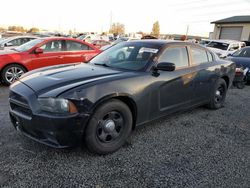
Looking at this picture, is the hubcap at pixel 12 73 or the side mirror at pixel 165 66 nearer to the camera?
the side mirror at pixel 165 66

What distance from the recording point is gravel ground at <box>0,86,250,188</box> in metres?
2.49

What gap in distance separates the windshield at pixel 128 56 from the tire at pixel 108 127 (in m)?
0.82

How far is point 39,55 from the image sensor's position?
264 inches

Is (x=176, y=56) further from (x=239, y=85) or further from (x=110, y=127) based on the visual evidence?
(x=239, y=85)

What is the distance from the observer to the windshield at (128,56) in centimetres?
359

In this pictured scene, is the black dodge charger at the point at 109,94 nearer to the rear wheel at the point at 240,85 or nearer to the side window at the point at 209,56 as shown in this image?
the side window at the point at 209,56

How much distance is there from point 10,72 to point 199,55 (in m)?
5.07

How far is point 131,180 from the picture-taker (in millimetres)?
2504

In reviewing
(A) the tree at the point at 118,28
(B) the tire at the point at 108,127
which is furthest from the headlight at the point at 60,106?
(A) the tree at the point at 118,28

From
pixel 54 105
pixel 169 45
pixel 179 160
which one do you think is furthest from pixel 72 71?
pixel 179 160

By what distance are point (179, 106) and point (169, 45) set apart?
3.50 feet

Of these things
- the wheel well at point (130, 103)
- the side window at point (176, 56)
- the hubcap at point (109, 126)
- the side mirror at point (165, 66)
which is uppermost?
the side window at point (176, 56)

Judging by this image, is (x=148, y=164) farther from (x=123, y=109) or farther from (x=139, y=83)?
(x=139, y=83)

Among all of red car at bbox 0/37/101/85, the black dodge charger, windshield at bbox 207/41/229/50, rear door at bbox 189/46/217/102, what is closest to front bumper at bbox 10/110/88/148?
the black dodge charger
